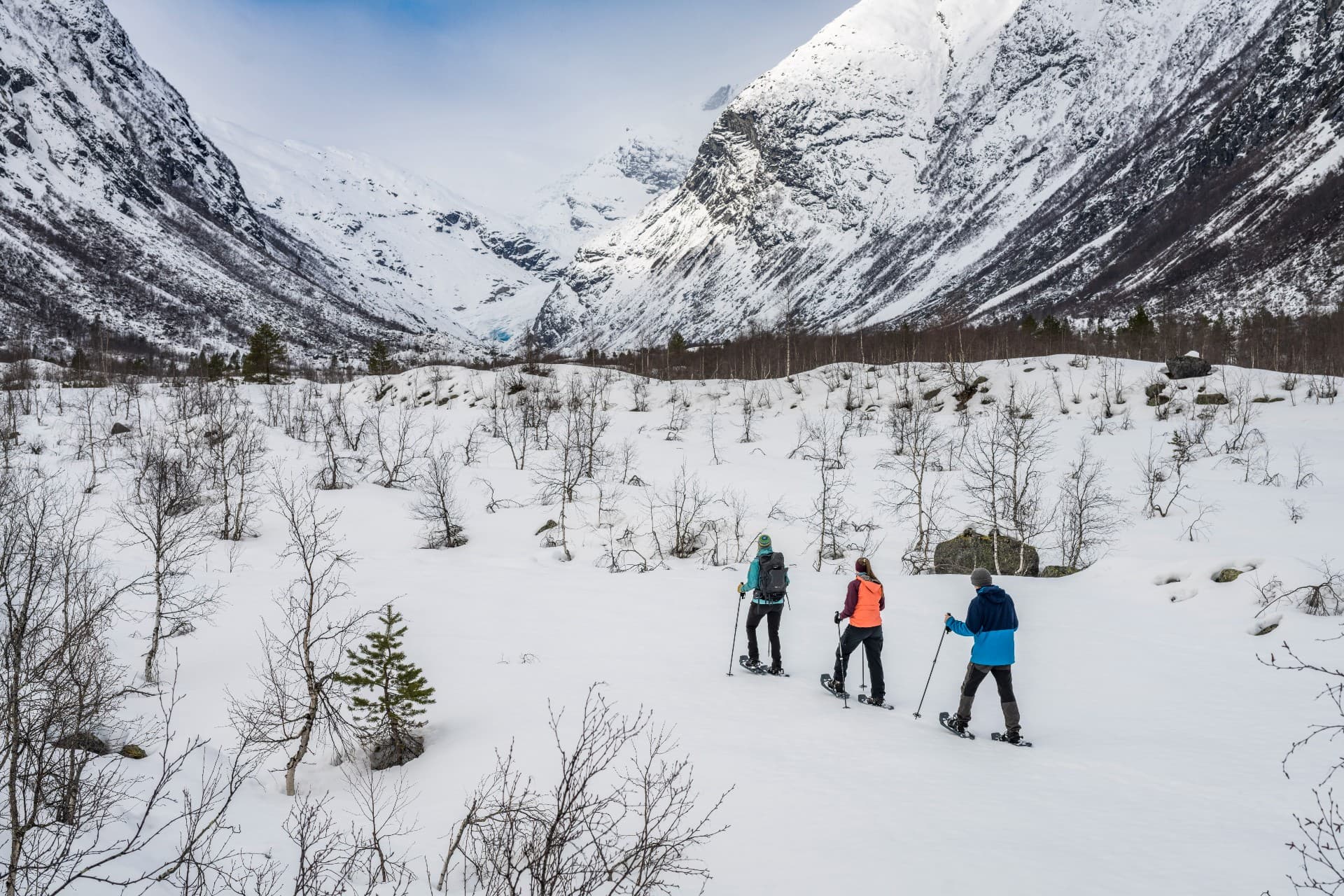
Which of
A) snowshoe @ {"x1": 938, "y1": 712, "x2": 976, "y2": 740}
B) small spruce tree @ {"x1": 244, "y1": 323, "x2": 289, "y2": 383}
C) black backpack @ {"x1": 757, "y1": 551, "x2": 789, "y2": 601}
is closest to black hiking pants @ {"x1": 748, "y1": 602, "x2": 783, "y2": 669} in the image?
black backpack @ {"x1": 757, "y1": 551, "x2": 789, "y2": 601}

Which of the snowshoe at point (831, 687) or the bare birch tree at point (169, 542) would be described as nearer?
the snowshoe at point (831, 687)

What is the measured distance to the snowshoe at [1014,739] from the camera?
25.7ft

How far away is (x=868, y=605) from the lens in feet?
29.1

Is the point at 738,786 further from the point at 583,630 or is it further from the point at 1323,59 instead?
the point at 1323,59

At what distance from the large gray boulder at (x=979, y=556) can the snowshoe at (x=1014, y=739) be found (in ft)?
36.4

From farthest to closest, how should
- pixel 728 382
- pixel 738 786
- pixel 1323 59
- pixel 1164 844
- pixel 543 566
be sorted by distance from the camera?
1. pixel 1323 59
2. pixel 728 382
3. pixel 543 566
4. pixel 738 786
5. pixel 1164 844

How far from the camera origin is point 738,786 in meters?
6.75

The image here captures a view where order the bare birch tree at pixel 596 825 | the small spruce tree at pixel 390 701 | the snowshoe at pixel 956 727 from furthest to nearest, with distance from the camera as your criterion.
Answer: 1. the small spruce tree at pixel 390 701
2. the snowshoe at pixel 956 727
3. the bare birch tree at pixel 596 825

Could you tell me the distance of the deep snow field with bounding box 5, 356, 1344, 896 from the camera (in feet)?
18.2

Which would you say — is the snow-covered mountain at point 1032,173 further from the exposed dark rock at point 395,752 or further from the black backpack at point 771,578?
the exposed dark rock at point 395,752

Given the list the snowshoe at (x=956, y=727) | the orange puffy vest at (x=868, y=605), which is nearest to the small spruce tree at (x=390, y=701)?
the orange puffy vest at (x=868, y=605)

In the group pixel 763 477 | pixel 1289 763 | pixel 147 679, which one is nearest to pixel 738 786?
pixel 1289 763

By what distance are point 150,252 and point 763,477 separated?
138260 mm

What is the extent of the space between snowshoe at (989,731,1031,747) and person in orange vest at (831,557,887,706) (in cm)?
146
